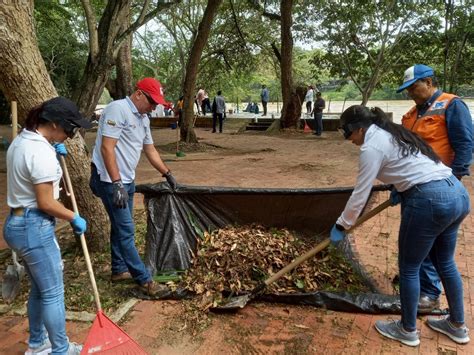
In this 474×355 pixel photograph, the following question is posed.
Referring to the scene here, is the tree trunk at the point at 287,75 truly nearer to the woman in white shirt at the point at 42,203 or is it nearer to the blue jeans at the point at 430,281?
the blue jeans at the point at 430,281

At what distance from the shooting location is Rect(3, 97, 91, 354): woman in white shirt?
197 centimetres

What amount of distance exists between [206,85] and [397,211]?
19632 millimetres

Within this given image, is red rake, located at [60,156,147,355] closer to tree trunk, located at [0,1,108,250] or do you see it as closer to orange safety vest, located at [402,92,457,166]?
tree trunk, located at [0,1,108,250]

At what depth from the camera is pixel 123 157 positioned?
2.98m

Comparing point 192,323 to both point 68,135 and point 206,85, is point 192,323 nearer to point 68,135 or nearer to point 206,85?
point 68,135

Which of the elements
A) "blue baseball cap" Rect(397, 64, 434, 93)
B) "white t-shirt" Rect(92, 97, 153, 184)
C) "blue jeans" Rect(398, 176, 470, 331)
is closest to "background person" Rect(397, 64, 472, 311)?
"blue baseball cap" Rect(397, 64, 434, 93)

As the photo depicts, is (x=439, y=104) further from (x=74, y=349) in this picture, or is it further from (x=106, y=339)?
(x=74, y=349)

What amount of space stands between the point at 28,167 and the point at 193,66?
31.4 ft

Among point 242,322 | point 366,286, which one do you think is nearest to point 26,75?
point 242,322

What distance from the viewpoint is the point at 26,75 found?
3.20m

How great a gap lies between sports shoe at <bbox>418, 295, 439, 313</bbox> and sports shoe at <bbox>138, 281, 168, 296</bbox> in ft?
6.00

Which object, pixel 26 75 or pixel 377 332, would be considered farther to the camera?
pixel 26 75

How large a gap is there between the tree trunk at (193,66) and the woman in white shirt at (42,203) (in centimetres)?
920

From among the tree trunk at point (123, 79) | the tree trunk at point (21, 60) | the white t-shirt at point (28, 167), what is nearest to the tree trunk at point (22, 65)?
the tree trunk at point (21, 60)
